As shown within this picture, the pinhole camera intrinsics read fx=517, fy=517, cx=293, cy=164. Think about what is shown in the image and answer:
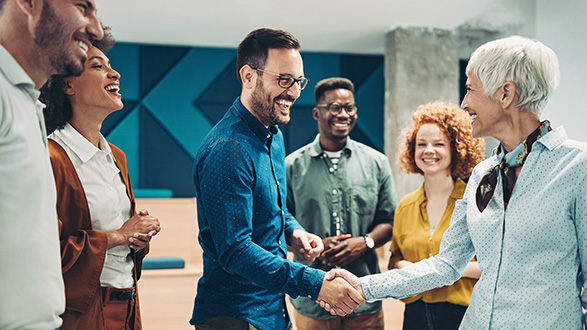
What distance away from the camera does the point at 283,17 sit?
5273 millimetres

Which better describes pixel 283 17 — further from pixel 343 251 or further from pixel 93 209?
pixel 93 209

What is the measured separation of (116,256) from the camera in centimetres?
177

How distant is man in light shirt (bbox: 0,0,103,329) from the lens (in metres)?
0.94

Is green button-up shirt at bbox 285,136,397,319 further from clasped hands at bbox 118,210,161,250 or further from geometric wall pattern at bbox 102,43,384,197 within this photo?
geometric wall pattern at bbox 102,43,384,197

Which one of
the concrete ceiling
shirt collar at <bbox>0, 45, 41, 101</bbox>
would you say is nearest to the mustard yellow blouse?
shirt collar at <bbox>0, 45, 41, 101</bbox>

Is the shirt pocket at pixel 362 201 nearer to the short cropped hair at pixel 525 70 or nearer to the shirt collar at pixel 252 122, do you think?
the shirt collar at pixel 252 122

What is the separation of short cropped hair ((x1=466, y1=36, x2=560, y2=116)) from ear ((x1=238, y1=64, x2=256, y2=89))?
854 millimetres

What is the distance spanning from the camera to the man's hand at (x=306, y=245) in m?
2.12

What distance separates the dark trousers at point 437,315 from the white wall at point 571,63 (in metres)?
2.35

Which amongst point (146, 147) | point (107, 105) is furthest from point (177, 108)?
point (107, 105)

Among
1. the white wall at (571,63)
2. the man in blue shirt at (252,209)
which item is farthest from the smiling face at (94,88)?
the white wall at (571,63)

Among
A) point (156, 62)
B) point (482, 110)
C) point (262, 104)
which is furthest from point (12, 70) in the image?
point (156, 62)

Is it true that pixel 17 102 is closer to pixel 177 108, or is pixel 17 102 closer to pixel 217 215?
pixel 217 215

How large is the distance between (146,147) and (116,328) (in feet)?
15.3
